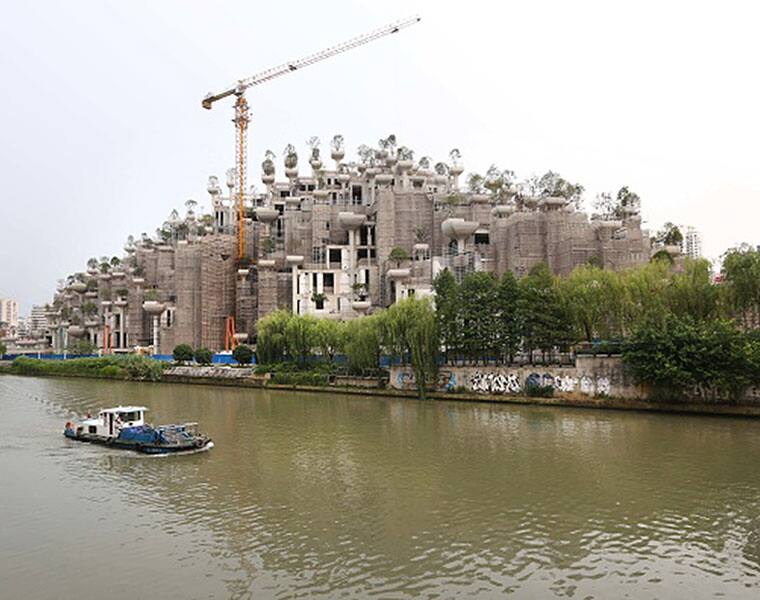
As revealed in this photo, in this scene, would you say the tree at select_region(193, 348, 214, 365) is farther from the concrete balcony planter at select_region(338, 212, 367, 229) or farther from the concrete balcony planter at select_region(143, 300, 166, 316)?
the concrete balcony planter at select_region(338, 212, 367, 229)

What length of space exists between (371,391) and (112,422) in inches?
761

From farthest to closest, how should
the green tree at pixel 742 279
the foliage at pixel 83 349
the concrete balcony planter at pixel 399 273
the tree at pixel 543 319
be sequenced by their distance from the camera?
the foliage at pixel 83 349 < the concrete balcony planter at pixel 399 273 < the tree at pixel 543 319 < the green tree at pixel 742 279

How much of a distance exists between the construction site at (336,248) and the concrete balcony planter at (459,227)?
0.11 meters

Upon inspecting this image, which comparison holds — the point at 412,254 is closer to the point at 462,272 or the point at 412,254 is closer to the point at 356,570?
the point at 462,272

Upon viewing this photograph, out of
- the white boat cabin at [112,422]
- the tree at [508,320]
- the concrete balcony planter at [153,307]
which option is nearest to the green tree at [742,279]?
the tree at [508,320]

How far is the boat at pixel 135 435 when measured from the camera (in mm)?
22594

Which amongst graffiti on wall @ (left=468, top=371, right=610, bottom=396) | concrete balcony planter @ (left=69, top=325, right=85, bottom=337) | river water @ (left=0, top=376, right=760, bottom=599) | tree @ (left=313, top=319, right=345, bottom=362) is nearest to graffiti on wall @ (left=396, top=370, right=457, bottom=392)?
graffiti on wall @ (left=468, top=371, right=610, bottom=396)

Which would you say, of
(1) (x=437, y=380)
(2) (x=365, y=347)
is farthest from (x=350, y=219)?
(1) (x=437, y=380)

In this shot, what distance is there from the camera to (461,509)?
1545 cm

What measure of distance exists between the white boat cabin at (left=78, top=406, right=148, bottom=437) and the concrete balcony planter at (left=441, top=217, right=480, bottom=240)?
4329 centimetres

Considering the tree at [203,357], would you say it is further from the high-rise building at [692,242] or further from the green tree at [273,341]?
the high-rise building at [692,242]

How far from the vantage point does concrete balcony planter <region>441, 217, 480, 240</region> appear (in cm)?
6431

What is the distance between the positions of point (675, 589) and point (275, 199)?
256ft

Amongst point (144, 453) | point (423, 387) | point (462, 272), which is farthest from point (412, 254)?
point (144, 453)
